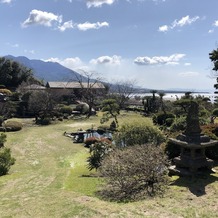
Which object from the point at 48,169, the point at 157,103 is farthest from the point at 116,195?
the point at 157,103

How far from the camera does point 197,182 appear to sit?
13.4 meters

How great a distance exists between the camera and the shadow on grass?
12.3 m

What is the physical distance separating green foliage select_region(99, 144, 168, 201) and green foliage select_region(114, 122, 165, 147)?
285 inches

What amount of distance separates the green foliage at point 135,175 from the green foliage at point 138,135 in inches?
285

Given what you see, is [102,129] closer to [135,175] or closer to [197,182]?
[135,175]

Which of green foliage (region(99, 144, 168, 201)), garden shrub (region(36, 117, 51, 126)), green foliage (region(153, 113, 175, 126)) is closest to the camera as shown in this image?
green foliage (region(99, 144, 168, 201))

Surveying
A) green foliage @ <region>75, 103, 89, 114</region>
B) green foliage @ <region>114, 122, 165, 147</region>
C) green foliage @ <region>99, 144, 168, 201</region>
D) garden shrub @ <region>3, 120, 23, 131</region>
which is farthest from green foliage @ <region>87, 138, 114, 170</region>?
green foliage @ <region>75, 103, 89, 114</region>

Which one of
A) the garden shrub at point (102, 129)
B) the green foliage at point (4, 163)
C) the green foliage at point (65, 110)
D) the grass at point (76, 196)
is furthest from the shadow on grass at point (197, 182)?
the green foliage at point (65, 110)

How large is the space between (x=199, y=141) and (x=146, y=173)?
3.40 m

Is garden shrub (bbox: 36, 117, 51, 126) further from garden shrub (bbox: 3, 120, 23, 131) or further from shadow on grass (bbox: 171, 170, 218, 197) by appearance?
shadow on grass (bbox: 171, 170, 218, 197)

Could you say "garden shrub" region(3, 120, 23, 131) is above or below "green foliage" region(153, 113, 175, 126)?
below

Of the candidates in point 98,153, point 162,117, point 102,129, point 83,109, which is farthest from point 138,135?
point 83,109

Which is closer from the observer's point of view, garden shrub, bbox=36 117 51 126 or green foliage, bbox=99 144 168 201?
green foliage, bbox=99 144 168 201

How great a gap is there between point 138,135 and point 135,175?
7.69 metres
